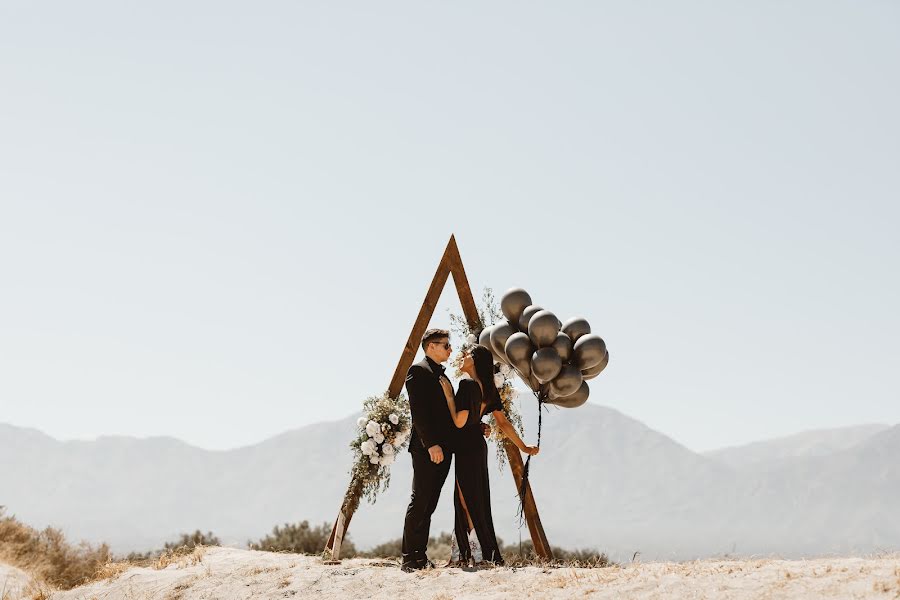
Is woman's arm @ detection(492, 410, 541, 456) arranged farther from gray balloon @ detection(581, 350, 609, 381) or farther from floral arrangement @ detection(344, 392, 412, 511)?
floral arrangement @ detection(344, 392, 412, 511)

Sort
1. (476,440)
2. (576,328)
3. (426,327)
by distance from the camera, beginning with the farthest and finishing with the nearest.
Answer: (426,327), (576,328), (476,440)

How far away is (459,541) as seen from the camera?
10.6 m

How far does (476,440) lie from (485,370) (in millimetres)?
847

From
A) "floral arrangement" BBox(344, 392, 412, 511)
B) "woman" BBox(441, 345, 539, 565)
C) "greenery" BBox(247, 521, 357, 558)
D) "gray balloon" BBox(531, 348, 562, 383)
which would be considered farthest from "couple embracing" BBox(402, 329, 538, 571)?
"greenery" BBox(247, 521, 357, 558)

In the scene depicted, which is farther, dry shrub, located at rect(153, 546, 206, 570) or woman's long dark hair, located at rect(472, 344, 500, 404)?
dry shrub, located at rect(153, 546, 206, 570)

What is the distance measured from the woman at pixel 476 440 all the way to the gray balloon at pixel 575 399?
734mm

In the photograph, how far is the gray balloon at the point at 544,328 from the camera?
10.3 m

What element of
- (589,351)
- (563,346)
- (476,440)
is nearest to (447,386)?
(476,440)

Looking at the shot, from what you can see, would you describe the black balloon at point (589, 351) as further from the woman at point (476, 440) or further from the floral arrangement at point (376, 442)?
the floral arrangement at point (376, 442)

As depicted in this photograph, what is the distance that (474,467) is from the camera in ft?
33.3

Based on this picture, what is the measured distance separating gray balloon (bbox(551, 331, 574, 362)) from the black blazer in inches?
58.2

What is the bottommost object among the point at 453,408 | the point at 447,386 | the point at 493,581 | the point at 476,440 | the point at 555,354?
the point at 493,581

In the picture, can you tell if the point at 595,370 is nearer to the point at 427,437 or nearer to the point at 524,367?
the point at 524,367

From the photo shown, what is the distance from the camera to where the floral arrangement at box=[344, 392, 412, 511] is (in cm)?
1187
